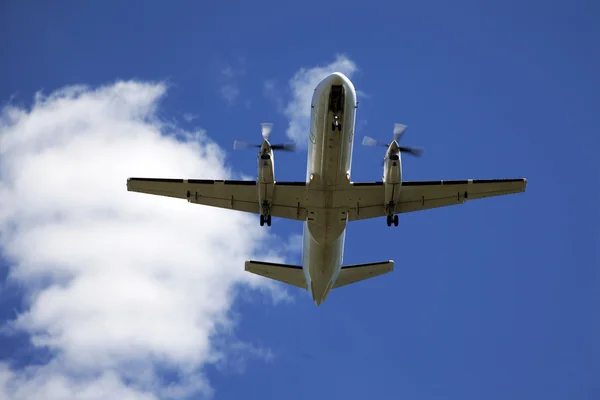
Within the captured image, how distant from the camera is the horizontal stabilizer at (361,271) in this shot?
2867 centimetres

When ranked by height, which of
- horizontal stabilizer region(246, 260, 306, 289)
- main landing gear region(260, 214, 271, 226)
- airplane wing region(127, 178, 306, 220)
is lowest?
horizontal stabilizer region(246, 260, 306, 289)

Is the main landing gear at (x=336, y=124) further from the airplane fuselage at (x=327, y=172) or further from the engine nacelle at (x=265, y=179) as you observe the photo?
the engine nacelle at (x=265, y=179)

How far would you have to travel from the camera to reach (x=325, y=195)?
25.2 m

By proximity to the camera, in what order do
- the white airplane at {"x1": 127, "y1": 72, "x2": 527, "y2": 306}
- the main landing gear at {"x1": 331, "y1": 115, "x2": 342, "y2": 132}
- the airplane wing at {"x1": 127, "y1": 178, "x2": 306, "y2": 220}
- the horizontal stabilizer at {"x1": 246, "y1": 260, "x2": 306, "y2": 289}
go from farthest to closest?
the horizontal stabilizer at {"x1": 246, "y1": 260, "x2": 306, "y2": 289} < the airplane wing at {"x1": 127, "y1": 178, "x2": 306, "y2": 220} < the white airplane at {"x1": 127, "y1": 72, "x2": 527, "y2": 306} < the main landing gear at {"x1": 331, "y1": 115, "x2": 342, "y2": 132}

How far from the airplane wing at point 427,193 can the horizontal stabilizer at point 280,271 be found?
3371mm

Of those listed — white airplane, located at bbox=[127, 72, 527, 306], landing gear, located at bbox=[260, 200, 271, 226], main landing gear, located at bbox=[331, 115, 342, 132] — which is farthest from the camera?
landing gear, located at bbox=[260, 200, 271, 226]

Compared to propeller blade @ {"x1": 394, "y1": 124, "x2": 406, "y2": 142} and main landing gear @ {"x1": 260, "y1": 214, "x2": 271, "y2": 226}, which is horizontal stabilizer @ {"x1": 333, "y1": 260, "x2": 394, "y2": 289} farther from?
propeller blade @ {"x1": 394, "y1": 124, "x2": 406, "y2": 142}

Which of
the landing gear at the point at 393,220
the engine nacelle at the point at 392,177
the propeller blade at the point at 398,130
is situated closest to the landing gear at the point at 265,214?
the engine nacelle at the point at 392,177

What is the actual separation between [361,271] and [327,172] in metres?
6.18

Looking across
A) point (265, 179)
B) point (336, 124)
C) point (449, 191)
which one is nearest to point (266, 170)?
point (265, 179)

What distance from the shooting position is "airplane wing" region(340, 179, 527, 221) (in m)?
26.9

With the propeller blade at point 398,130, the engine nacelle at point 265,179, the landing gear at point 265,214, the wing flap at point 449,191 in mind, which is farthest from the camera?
the wing flap at point 449,191

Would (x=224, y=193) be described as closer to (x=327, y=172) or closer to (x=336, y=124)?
(x=327, y=172)

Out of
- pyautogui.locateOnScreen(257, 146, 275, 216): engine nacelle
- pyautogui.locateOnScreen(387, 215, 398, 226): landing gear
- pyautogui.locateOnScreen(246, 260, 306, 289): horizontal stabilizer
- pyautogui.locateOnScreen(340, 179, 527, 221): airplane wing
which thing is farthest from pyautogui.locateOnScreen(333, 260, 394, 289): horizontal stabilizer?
pyautogui.locateOnScreen(257, 146, 275, 216): engine nacelle
